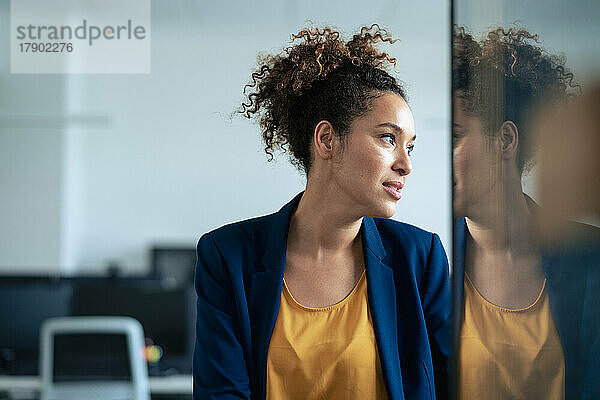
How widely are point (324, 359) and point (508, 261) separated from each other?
380mm

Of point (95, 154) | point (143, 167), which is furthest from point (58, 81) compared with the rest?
point (143, 167)

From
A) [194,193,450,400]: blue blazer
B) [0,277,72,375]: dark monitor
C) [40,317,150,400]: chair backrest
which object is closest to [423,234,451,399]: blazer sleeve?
[194,193,450,400]: blue blazer

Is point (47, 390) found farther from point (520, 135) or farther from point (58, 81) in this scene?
point (520, 135)

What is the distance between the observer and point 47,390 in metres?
1.40

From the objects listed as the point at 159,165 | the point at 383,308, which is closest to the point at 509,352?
the point at 383,308

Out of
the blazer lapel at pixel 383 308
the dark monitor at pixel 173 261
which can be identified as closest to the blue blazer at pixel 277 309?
the blazer lapel at pixel 383 308

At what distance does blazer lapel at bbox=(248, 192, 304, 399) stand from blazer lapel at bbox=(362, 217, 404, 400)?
0.07 m

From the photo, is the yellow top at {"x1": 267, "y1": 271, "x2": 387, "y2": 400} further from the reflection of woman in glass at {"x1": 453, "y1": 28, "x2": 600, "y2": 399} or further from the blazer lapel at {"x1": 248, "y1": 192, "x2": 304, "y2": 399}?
the reflection of woman in glass at {"x1": 453, "y1": 28, "x2": 600, "y2": 399}

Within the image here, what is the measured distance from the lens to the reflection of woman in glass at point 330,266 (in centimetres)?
50

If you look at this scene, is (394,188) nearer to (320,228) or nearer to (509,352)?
(320,228)

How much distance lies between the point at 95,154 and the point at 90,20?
1227 millimetres

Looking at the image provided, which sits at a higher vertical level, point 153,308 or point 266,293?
point 266,293

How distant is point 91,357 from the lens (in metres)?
1.44

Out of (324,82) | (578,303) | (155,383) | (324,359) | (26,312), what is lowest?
(155,383)
